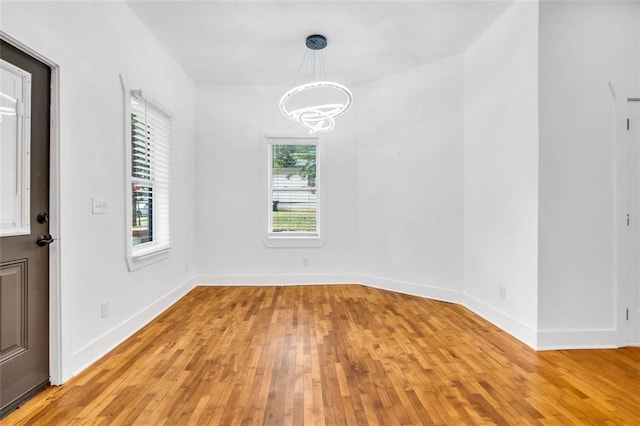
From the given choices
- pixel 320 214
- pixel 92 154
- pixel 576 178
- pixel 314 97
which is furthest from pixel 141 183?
pixel 576 178

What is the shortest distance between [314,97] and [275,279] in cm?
285

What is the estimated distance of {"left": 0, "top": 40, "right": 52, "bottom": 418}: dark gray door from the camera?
182 cm

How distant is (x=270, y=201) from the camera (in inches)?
199

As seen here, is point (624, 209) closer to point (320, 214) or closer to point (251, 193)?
point (320, 214)

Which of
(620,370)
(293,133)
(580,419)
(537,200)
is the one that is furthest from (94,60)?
(620,370)

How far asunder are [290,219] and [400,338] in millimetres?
2695

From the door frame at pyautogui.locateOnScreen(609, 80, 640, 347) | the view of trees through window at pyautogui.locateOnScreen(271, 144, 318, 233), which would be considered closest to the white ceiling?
the view of trees through window at pyautogui.locateOnScreen(271, 144, 318, 233)

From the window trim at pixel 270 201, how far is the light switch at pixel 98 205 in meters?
2.51

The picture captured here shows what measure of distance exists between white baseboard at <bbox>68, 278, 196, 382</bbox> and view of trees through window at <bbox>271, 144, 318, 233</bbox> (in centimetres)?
187

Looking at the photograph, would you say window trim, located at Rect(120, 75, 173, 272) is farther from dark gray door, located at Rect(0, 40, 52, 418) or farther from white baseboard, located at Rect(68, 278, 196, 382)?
dark gray door, located at Rect(0, 40, 52, 418)

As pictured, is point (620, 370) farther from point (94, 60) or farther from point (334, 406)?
point (94, 60)

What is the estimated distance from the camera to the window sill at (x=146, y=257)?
3.05 m

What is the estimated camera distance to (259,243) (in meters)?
5.00

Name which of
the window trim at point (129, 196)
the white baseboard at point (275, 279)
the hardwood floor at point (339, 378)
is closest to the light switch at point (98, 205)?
the window trim at point (129, 196)
